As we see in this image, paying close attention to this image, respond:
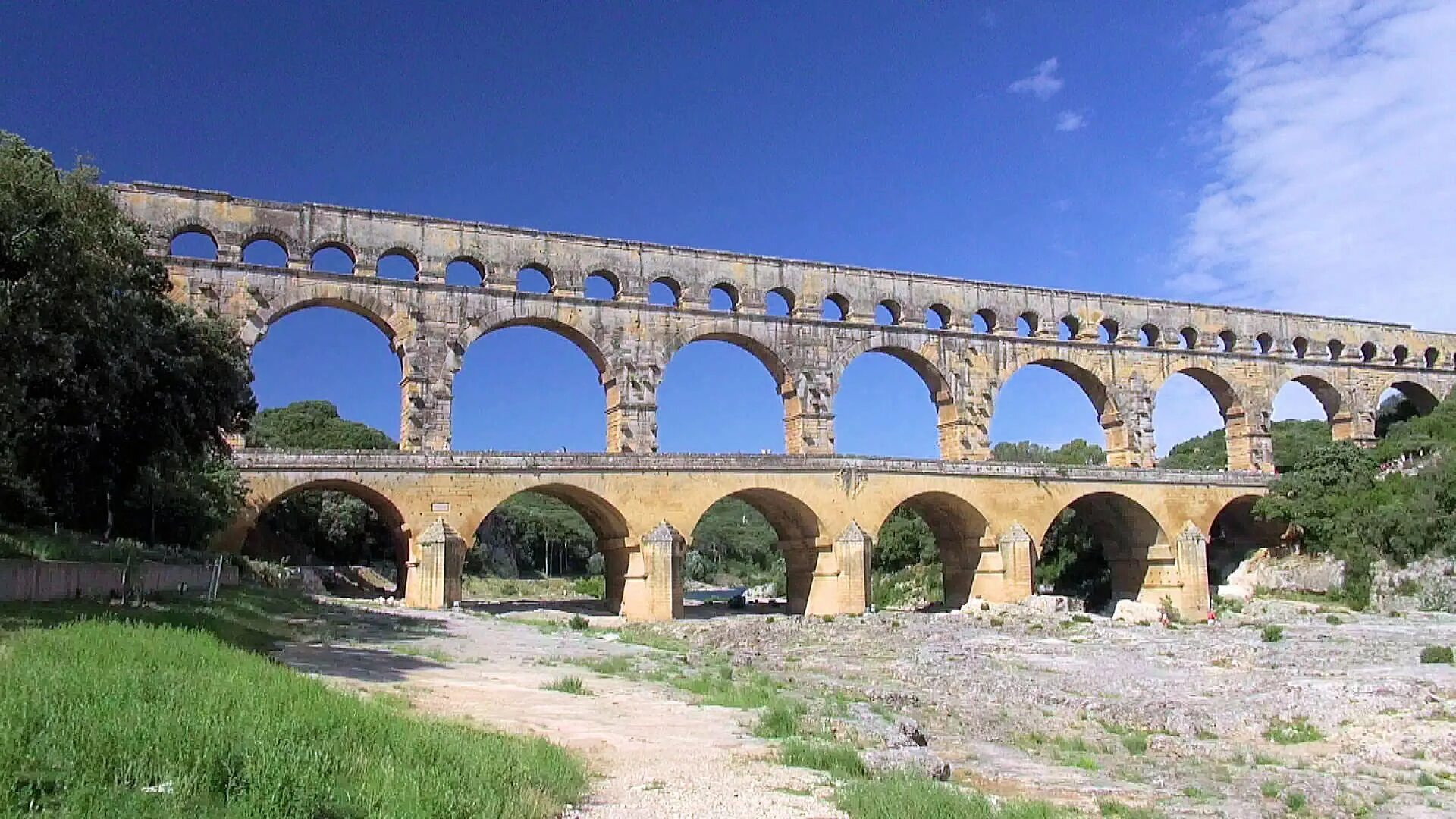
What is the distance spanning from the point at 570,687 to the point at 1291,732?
878 cm

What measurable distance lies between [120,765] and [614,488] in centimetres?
2540

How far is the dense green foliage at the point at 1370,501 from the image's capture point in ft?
112

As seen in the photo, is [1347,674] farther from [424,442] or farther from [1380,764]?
[424,442]

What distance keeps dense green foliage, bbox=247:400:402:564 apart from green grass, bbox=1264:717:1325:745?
3028 centimetres

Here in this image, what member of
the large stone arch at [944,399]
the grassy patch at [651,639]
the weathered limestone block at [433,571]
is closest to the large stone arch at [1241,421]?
the large stone arch at [944,399]

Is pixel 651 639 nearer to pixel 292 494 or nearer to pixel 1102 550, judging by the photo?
pixel 292 494

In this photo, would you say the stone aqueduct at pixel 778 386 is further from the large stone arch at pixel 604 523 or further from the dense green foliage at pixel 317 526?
the dense green foliage at pixel 317 526

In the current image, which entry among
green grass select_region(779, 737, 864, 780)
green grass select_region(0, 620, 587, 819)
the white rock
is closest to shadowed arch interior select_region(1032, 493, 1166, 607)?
the white rock

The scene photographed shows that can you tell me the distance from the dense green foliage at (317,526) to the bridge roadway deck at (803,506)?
8794mm

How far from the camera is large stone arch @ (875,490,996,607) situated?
3531 centimetres

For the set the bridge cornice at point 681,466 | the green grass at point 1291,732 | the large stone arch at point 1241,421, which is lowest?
the green grass at point 1291,732

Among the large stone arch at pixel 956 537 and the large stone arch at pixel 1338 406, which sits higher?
the large stone arch at pixel 1338 406

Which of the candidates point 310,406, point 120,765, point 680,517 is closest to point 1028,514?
point 680,517

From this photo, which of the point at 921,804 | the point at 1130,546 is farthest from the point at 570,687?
the point at 1130,546
